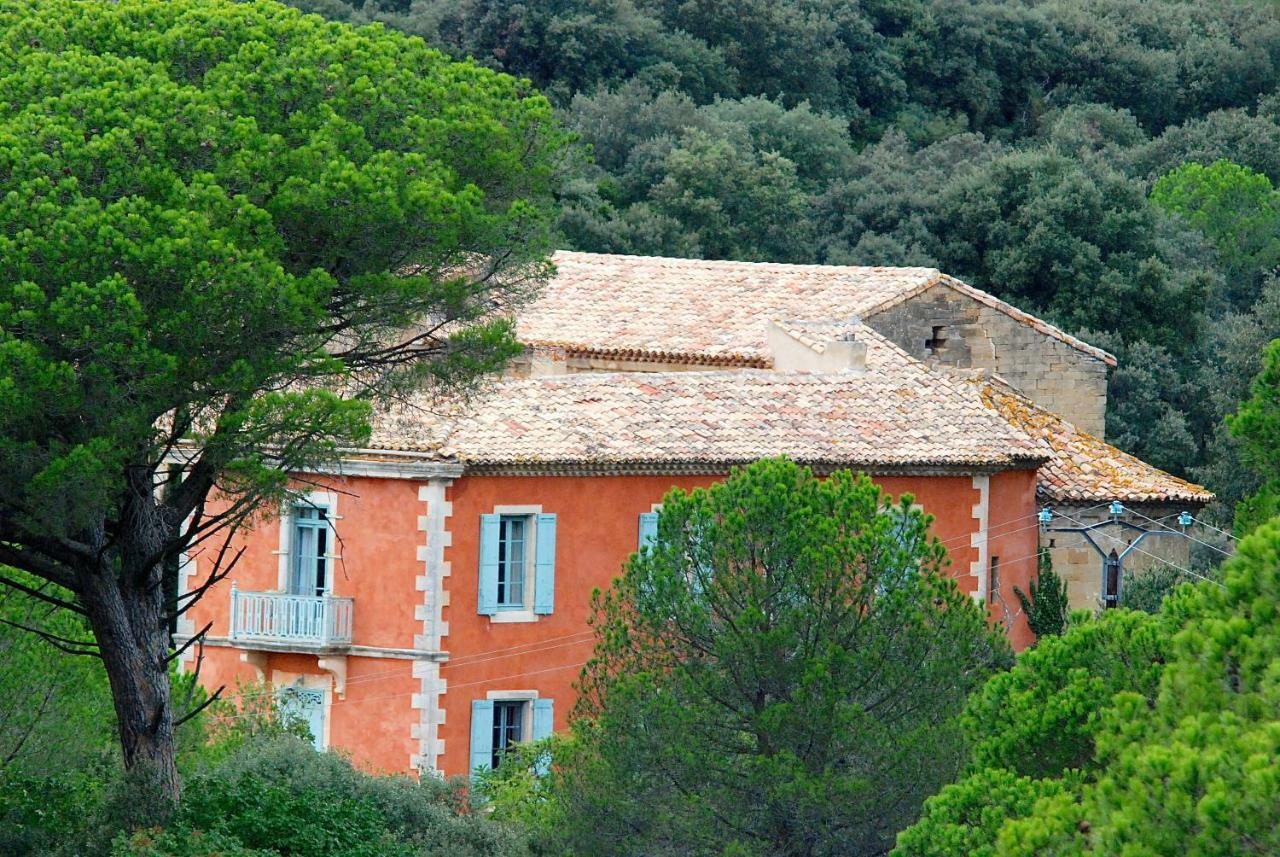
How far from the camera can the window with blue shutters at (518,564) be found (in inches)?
1111

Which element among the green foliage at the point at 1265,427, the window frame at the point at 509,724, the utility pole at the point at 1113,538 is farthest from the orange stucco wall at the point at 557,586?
the green foliage at the point at 1265,427

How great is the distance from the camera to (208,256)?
671 inches

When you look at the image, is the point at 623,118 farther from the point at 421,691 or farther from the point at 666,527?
the point at 666,527

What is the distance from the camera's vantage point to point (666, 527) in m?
19.1

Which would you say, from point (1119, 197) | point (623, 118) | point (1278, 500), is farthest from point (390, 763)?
point (623, 118)

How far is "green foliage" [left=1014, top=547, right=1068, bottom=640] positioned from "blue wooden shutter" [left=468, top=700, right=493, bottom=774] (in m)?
7.88

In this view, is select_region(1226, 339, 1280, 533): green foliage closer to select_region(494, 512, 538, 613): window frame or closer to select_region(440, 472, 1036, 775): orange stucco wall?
select_region(440, 472, 1036, 775): orange stucco wall

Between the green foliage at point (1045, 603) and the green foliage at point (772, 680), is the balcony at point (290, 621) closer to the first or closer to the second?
the green foliage at point (1045, 603)

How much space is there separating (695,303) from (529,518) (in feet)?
25.9

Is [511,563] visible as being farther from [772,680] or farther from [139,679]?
[772,680]

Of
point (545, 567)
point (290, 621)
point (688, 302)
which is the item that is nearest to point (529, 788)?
point (545, 567)

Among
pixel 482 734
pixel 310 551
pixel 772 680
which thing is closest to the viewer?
pixel 772 680

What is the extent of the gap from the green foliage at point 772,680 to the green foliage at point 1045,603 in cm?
1255

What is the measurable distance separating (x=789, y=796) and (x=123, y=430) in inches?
227
